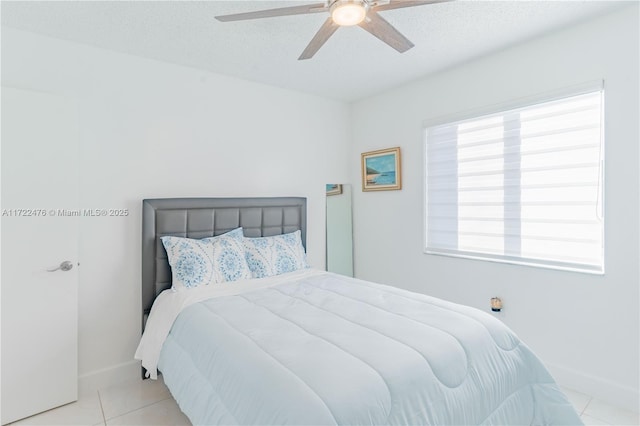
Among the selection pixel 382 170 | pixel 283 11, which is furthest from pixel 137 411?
pixel 382 170

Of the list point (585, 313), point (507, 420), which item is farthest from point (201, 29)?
point (585, 313)

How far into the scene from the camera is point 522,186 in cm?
267

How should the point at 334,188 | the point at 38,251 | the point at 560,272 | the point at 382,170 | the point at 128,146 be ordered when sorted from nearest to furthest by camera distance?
1. the point at 38,251
2. the point at 560,272
3. the point at 128,146
4. the point at 382,170
5. the point at 334,188

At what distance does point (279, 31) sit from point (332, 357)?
2.08 metres

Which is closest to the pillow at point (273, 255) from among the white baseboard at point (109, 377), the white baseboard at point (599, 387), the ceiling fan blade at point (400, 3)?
the white baseboard at point (109, 377)

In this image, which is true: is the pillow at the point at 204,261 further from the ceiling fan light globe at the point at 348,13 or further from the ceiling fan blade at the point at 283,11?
the ceiling fan light globe at the point at 348,13

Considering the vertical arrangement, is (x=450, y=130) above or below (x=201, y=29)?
below

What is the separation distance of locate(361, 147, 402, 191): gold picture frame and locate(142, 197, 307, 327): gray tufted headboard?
887mm

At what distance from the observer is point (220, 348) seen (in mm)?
1646

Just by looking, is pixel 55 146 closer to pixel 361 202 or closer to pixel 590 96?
pixel 361 202

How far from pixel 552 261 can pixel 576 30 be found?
5.30 feet

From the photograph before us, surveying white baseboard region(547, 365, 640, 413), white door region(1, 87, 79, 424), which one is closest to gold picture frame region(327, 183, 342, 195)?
white door region(1, 87, 79, 424)

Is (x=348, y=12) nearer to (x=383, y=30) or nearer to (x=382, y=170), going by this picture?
(x=383, y=30)

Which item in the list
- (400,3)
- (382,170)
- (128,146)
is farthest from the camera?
(382,170)
